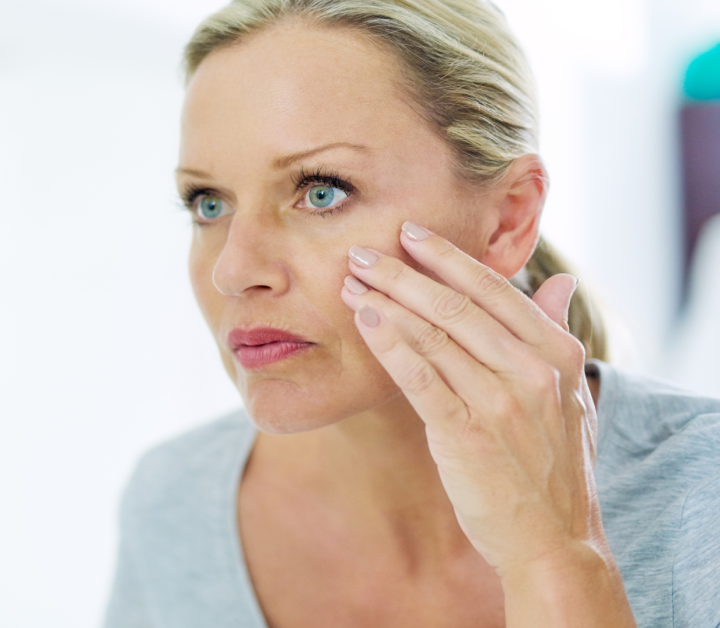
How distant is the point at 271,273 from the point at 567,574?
1.67 feet

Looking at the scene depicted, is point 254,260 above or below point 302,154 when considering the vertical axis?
below

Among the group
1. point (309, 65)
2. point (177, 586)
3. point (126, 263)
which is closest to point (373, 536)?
point (177, 586)

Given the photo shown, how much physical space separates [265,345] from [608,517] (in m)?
0.58

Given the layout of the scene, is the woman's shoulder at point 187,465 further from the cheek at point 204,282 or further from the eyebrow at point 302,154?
the eyebrow at point 302,154

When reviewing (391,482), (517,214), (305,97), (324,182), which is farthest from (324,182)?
(391,482)

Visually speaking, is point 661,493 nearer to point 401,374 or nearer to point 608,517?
point 608,517

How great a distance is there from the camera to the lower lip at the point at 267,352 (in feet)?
3.05

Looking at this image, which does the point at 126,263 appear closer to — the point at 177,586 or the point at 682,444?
the point at 177,586

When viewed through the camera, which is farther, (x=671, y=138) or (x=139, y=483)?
(x=671, y=138)

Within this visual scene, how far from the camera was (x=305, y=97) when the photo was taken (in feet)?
2.94

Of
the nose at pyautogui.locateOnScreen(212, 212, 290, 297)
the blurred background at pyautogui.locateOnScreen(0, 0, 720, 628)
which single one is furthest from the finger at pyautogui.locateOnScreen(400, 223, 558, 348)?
the blurred background at pyautogui.locateOnScreen(0, 0, 720, 628)

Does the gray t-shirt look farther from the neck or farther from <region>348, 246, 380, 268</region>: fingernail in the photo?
<region>348, 246, 380, 268</region>: fingernail

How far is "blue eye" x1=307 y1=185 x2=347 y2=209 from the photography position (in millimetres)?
917

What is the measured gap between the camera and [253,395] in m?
0.99
